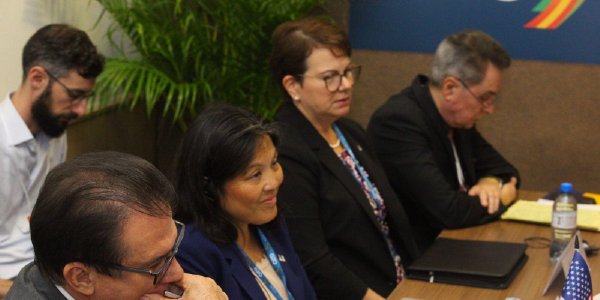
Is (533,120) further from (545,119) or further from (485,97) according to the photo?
(485,97)

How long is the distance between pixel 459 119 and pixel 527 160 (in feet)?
4.39

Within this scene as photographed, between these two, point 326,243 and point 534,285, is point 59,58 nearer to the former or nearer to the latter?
point 326,243

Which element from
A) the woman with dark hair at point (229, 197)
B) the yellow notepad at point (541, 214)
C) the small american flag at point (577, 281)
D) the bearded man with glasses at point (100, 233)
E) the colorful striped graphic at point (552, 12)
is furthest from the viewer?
the colorful striped graphic at point (552, 12)

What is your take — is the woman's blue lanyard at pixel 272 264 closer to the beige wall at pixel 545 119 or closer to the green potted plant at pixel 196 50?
the green potted plant at pixel 196 50

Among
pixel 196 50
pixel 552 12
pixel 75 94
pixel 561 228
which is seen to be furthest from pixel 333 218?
pixel 552 12

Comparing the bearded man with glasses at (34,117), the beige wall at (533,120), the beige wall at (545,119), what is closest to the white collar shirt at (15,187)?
the bearded man with glasses at (34,117)

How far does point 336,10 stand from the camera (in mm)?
4281

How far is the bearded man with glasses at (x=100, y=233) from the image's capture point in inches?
45.7

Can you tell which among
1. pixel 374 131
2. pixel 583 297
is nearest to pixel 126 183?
pixel 583 297

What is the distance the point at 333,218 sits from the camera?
240 centimetres

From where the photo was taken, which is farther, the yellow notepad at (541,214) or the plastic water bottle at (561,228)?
the yellow notepad at (541,214)

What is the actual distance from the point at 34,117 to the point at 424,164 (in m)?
1.47

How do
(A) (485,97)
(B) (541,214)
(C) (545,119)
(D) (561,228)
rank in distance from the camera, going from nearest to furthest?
(D) (561,228) → (B) (541,214) → (A) (485,97) → (C) (545,119)

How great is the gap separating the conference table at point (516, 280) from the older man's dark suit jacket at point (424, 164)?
115mm
